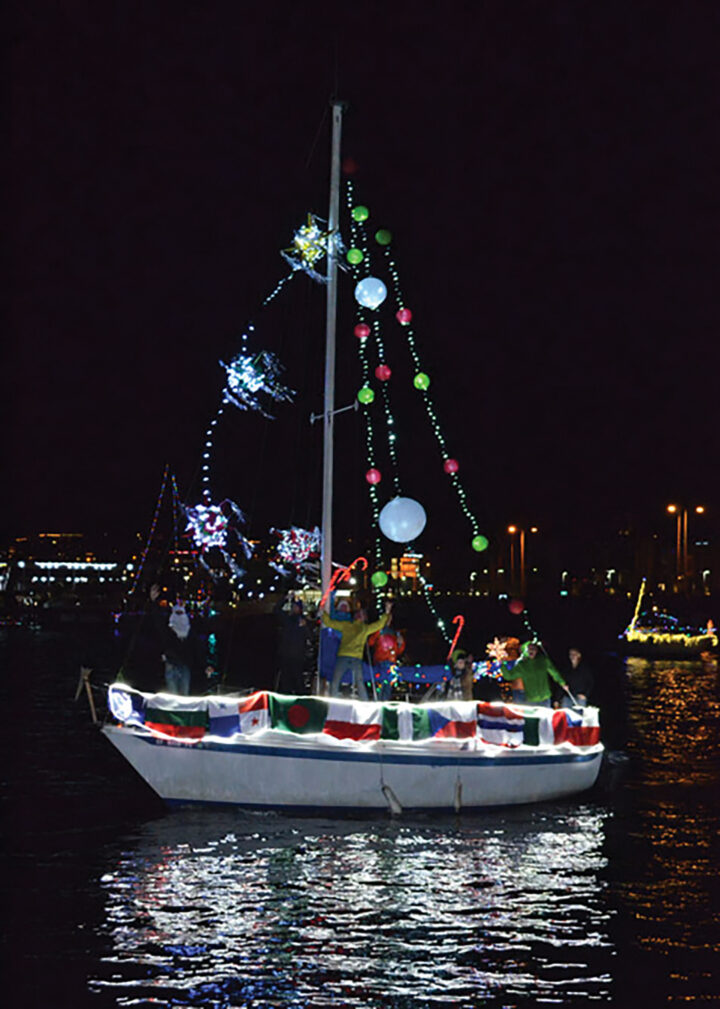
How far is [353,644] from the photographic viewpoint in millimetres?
21797

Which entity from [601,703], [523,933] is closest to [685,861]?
[523,933]

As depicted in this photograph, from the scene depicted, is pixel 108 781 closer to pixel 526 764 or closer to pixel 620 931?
pixel 526 764

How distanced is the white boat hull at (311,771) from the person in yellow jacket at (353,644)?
7.08ft

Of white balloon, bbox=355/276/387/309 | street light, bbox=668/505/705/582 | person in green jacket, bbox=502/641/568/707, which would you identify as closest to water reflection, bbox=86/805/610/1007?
person in green jacket, bbox=502/641/568/707

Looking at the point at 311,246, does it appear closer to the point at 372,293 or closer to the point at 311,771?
the point at 372,293

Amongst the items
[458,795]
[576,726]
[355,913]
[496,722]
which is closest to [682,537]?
[576,726]

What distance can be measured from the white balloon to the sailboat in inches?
286

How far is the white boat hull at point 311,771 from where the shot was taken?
1975 centimetres

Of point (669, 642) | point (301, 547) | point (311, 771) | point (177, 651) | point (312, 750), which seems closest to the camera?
point (312, 750)

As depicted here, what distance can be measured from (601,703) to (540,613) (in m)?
116

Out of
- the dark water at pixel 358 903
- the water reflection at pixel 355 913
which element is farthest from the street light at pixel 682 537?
the water reflection at pixel 355 913

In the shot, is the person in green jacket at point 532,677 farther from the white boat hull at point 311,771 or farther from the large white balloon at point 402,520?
the large white balloon at point 402,520

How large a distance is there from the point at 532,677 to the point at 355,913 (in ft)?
27.6

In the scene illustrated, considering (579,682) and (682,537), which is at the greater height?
(682,537)
